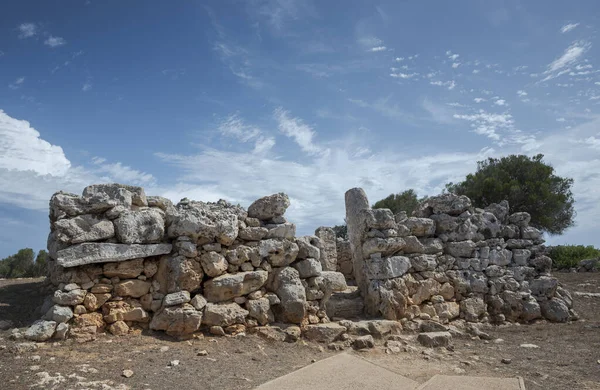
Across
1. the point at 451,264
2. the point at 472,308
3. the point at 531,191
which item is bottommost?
the point at 472,308

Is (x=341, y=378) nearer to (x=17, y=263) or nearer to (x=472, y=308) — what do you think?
(x=472, y=308)

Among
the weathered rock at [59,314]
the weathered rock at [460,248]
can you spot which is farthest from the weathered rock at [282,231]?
the weathered rock at [460,248]

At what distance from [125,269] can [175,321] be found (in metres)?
1.09

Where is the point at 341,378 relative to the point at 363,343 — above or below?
below

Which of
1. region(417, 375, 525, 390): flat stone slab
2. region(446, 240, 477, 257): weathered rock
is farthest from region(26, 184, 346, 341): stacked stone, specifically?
region(446, 240, 477, 257): weathered rock

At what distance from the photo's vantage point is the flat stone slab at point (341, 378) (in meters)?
4.84

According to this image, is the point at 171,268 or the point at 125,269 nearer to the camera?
the point at 125,269

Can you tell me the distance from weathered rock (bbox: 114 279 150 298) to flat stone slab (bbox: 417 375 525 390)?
4172 mm

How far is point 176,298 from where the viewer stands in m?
6.04

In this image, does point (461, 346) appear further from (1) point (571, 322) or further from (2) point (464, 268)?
(1) point (571, 322)

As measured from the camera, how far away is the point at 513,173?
1973 cm

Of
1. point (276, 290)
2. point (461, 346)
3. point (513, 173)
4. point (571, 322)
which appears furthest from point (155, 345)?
point (513, 173)

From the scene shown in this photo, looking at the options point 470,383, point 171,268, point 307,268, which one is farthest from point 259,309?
point 470,383

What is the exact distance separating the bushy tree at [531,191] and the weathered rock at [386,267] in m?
13.1
